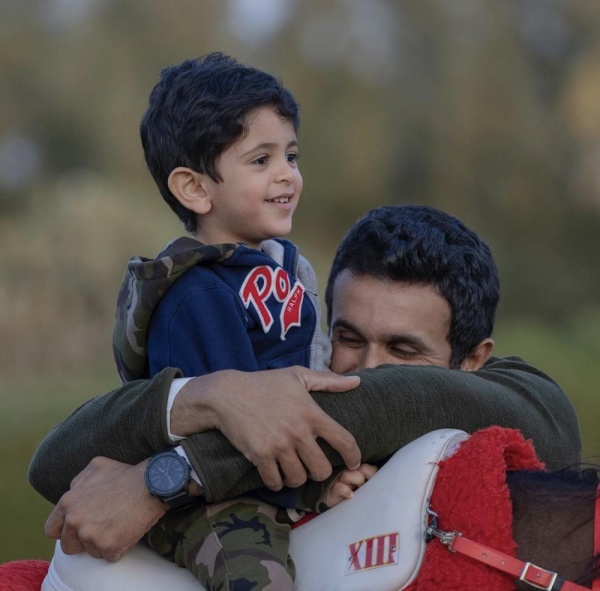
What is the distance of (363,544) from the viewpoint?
53.0 inches

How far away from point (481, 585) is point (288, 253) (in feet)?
2.77

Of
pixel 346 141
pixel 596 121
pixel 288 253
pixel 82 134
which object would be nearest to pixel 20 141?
pixel 82 134

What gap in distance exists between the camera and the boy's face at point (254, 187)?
180 centimetres

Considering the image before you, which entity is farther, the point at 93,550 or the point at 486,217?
the point at 486,217

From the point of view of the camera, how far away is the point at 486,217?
197 inches

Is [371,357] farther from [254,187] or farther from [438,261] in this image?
[254,187]

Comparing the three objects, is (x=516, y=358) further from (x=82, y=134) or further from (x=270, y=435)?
(x=82, y=134)

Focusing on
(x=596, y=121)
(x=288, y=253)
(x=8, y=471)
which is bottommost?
(x=8, y=471)

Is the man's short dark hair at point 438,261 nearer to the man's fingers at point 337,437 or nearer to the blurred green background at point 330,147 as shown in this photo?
the man's fingers at point 337,437

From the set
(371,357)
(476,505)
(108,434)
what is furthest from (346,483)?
(371,357)

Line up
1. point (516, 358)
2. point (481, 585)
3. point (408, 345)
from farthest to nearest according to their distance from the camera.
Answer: point (516, 358) → point (408, 345) → point (481, 585)

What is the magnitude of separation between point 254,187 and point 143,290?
282mm

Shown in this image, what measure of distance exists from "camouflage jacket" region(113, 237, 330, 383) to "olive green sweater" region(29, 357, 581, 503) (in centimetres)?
12

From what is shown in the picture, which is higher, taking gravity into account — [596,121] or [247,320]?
[596,121]
